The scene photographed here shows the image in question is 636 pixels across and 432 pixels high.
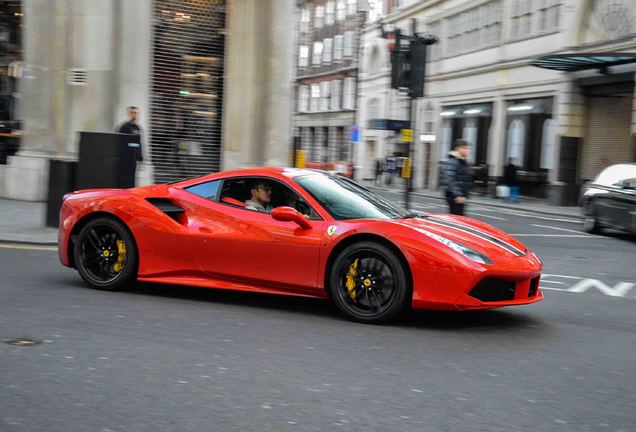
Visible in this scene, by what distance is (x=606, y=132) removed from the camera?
28812mm

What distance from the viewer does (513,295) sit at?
249 inches

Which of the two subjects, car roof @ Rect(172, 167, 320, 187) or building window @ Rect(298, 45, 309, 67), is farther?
building window @ Rect(298, 45, 309, 67)

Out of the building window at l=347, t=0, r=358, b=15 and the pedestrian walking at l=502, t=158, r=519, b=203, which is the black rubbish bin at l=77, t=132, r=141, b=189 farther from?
the building window at l=347, t=0, r=358, b=15

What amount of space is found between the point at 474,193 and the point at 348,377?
108 feet

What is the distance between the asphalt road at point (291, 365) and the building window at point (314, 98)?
190ft

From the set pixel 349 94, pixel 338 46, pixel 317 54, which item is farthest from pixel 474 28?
pixel 317 54

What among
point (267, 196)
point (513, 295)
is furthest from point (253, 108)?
point (513, 295)

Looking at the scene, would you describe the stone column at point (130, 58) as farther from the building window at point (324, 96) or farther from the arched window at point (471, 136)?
the building window at point (324, 96)

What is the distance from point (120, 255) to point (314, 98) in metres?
59.2

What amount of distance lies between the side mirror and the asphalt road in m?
0.78

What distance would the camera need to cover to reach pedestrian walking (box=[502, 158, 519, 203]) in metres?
32.3

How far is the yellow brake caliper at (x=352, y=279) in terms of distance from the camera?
644 centimetres

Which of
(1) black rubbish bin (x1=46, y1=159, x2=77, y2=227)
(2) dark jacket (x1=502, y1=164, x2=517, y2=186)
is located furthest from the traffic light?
(2) dark jacket (x1=502, y1=164, x2=517, y2=186)

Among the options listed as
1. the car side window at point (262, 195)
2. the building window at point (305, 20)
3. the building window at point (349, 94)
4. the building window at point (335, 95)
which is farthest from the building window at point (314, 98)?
the car side window at point (262, 195)
